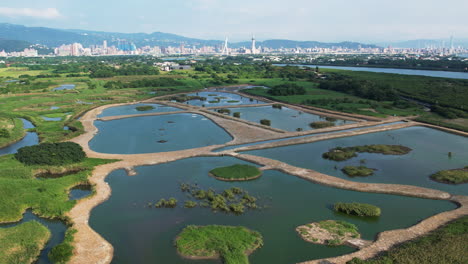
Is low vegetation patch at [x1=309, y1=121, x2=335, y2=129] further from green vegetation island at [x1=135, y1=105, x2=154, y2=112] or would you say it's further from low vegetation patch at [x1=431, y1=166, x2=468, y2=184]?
green vegetation island at [x1=135, y1=105, x2=154, y2=112]

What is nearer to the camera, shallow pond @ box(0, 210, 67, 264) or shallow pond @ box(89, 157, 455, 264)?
shallow pond @ box(0, 210, 67, 264)

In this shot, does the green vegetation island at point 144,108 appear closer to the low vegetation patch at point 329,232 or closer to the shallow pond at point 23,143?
the shallow pond at point 23,143

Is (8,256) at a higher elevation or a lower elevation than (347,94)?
lower

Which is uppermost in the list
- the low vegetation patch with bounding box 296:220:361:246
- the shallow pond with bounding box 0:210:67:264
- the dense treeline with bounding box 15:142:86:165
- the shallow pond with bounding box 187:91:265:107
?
the shallow pond with bounding box 187:91:265:107

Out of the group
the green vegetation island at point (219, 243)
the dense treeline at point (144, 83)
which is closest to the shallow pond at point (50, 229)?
the green vegetation island at point (219, 243)

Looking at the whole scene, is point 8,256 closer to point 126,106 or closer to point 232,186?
point 232,186

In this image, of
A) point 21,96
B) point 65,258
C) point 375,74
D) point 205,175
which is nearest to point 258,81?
point 375,74

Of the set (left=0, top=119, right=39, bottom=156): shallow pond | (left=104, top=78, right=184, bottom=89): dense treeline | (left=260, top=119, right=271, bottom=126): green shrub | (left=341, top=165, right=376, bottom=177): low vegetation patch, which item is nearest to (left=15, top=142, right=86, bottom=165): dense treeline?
(left=0, top=119, right=39, bottom=156): shallow pond
